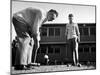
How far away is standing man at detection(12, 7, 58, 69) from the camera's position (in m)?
2.89

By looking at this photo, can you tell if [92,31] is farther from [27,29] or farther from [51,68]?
[27,29]

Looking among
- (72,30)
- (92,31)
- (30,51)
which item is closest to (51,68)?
(30,51)

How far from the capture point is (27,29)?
2.93 m

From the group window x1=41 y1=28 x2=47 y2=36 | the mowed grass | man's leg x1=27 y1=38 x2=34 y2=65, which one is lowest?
the mowed grass

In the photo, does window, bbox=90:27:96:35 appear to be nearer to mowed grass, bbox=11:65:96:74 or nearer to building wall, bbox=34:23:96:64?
building wall, bbox=34:23:96:64

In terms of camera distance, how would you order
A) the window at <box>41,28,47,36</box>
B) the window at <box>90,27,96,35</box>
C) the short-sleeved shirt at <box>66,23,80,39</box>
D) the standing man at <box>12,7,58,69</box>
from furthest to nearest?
the window at <box>90,27,96,35</box> → the short-sleeved shirt at <box>66,23,80,39</box> → the window at <box>41,28,47,36</box> → the standing man at <box>12,7,58,69</box>

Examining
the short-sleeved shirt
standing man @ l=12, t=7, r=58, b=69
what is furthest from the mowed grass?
the short-sleeved shirt

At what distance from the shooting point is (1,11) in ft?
9.05

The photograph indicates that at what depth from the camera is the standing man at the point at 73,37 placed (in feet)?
10.3

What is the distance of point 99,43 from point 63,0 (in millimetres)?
924

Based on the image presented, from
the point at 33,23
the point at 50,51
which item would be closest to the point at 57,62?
the point at 50,51

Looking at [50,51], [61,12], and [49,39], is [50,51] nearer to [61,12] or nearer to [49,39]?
[49,39]

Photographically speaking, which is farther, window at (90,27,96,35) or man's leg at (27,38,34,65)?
window at (90,27,96,35)

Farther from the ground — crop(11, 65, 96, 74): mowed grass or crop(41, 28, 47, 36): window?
crop(41, 28, 47, 36): window
